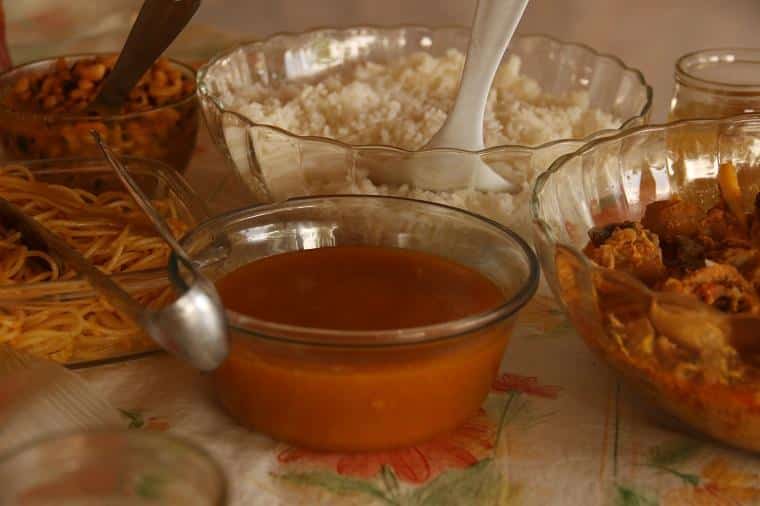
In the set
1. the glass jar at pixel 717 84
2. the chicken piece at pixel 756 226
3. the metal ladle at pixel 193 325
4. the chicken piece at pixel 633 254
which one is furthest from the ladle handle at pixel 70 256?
the glass jar at pixel 717 84

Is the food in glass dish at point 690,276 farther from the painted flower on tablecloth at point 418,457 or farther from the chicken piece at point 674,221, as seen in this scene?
the painted flower on tablecloth at point 418,457

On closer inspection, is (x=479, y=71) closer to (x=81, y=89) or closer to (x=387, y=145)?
(x=387, y=145)

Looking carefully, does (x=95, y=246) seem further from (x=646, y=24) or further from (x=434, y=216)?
(x=646, y=24)

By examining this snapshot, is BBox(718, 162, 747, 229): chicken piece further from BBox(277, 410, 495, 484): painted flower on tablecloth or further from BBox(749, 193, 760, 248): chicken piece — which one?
BBox(277, 410, 495, 484): painted flower on tablecloth

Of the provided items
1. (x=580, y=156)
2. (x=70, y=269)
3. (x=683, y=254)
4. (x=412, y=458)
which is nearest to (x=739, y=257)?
(x=683, y=254)

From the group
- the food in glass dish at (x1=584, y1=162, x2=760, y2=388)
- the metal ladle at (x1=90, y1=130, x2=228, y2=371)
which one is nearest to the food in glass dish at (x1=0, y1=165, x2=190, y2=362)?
the metal ladle at (x1=90, y1=130, x2=228, y2=371)

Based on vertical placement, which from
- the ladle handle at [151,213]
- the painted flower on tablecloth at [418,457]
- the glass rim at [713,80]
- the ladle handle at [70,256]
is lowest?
the painted flower on tablecloth at [418,457]
